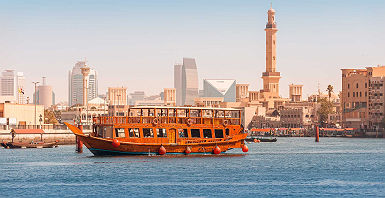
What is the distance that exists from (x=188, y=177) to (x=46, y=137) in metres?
88.1

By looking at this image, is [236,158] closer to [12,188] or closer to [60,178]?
[60,178]

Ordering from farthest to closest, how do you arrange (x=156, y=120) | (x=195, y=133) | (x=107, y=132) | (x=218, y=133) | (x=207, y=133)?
(x=218, y=133)
(x=207, y=133)
(x=195, y=133)
(x=156, y=120)
(x=107, y=132)

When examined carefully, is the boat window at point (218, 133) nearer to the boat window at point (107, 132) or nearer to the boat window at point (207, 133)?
the boat window at point (207, 133)

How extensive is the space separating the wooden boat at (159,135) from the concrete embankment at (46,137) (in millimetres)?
54586

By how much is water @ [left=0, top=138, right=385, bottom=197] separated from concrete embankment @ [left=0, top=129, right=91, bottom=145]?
160 ft

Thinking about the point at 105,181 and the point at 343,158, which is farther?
the point at 343,158

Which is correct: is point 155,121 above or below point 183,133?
above

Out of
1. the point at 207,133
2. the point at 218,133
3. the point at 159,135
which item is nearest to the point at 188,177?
the point at 159,135

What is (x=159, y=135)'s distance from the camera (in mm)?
89312

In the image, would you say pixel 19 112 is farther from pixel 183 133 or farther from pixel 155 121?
pixel 155 121

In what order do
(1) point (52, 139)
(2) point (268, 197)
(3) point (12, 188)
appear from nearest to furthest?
(2) point (268, 197), (3) point (12, 188), (1) point (52, 139)

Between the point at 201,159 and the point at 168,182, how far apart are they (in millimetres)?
21719

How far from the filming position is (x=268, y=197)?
57688mm

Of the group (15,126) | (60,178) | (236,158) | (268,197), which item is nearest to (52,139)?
(15,126)
